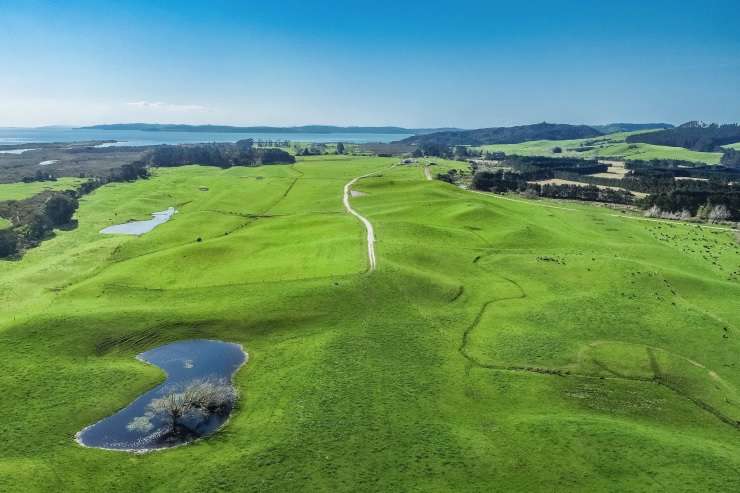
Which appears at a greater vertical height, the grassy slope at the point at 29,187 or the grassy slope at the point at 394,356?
the grassy slope at the point at 29,187

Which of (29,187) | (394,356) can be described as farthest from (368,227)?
(29,187)

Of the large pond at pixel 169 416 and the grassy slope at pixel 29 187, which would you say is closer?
the large pond at pixel 169 416

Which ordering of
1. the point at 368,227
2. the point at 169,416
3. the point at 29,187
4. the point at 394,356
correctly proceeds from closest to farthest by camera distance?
the point at 169,416 < the point at 394,356 < the point at 368,227 < the point at 29,187

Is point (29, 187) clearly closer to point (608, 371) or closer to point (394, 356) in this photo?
point (394, 356)

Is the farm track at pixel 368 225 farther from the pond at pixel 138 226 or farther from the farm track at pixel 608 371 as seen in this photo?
the pond at pixel 138 226

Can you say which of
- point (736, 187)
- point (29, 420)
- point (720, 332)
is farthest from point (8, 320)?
point (736, 187)

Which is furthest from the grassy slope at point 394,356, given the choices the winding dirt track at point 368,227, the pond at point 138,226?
the pond at point 138,226

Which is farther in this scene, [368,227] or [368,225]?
[368,225]
